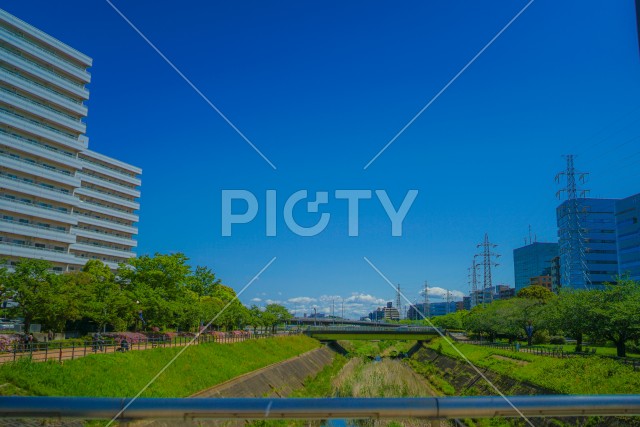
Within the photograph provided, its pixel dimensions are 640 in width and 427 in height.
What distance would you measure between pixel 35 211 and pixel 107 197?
85.9 ft

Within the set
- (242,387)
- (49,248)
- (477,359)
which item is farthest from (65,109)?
(477,359)

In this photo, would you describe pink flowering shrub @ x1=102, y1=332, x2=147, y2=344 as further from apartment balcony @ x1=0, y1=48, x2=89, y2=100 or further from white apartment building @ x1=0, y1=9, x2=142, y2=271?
apartment balcony @ x1=0, y1=48, x2=89, y2=100

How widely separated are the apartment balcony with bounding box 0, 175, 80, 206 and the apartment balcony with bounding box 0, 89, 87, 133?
24.4 feet

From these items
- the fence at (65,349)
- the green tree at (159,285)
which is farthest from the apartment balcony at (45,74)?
the fence at (65,349)

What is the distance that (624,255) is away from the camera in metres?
81.5

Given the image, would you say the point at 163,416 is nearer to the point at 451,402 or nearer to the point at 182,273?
the point at 451,402

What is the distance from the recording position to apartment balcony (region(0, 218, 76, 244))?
53.0 meters

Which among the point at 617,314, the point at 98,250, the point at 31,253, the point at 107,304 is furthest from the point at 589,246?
the point at 31,253

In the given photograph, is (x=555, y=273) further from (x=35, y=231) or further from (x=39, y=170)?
(x=39, y=170)

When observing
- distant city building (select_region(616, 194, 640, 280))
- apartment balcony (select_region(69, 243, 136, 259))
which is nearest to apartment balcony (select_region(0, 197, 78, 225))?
apartment balcony (select_region(69, 243, 136, 259))

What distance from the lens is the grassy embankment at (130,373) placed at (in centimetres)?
1911

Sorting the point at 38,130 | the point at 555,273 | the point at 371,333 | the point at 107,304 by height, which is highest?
the point at 38,130

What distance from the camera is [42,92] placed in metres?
56.8

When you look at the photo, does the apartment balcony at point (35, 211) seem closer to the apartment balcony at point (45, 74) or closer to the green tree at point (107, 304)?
the apartment balcony at point (45, 74)
